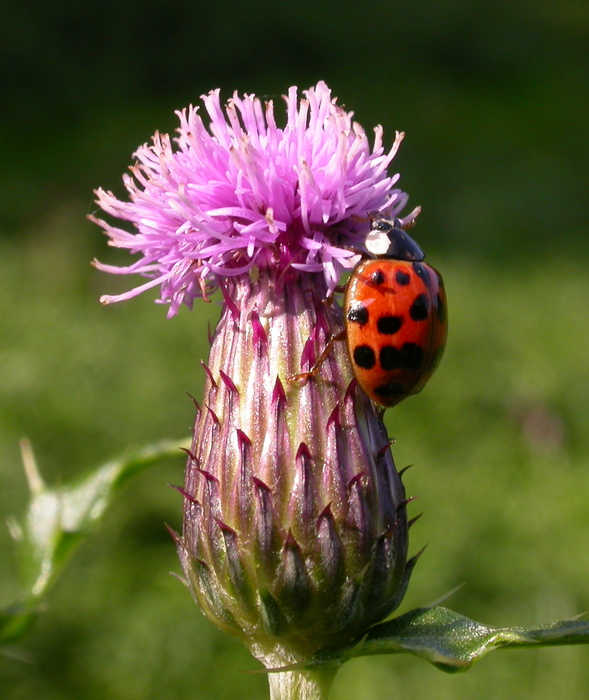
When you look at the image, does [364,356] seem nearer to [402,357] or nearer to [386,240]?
[402,357]

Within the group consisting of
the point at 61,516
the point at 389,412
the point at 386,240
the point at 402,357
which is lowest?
the point at 61,516

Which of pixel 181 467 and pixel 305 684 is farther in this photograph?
pixel 181 467

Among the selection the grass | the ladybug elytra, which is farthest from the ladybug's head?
the grass

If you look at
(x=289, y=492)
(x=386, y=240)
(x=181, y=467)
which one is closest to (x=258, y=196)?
(x=386, y=240)

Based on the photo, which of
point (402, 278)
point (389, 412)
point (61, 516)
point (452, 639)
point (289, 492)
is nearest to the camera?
point (452, 639)

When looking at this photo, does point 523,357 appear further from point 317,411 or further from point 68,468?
point 317,411

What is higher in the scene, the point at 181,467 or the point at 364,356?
the point at 181,467

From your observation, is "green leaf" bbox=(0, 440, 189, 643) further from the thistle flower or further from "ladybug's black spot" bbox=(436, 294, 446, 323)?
"ladybug's black spot" bbox=(436, 294, 446, 323)

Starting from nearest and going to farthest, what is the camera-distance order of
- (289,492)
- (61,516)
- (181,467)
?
(289,492) < (61,516) < (181,467)

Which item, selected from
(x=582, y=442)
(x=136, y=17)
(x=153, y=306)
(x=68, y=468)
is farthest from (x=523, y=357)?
(x=136, y=17)
